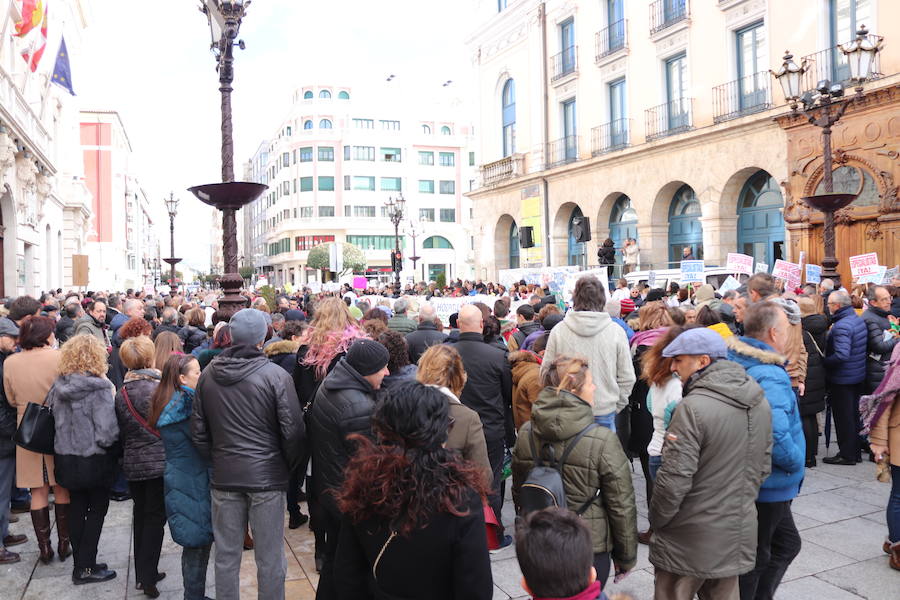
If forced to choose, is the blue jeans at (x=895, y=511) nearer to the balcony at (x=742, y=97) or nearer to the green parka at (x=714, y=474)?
the green parka at (x=714, y=474)

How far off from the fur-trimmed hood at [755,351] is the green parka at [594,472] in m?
0.99

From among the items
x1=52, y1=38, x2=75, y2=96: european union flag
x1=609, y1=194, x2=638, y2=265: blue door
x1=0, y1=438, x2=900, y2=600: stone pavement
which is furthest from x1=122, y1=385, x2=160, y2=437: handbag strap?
x1=609, y1=194, x2=638, y2=265: blue door

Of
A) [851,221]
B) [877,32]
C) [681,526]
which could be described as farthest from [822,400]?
[877,32]

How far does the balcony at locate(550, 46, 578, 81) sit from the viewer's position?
2617 centimetres

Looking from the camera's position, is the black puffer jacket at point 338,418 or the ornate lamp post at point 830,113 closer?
the black puffer jacket at point 338,418

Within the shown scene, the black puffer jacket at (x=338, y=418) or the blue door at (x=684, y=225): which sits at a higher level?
the blue door at (x=684, y=225)

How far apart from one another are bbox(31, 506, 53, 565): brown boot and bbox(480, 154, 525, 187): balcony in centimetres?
2587

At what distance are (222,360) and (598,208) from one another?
73.7 ft

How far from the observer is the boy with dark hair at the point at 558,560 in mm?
2129

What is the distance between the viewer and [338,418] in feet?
12.3

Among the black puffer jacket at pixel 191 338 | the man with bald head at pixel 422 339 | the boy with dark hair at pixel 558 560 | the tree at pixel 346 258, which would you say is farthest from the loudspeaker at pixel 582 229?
the tree at pixel 346 258

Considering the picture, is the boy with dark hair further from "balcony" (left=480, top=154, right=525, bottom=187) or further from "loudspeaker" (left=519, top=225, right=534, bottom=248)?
"balcony" (left=480, top=154, right=525, bottom=187)

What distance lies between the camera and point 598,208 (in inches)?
989

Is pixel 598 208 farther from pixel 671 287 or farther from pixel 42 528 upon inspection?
pixel 42 528
